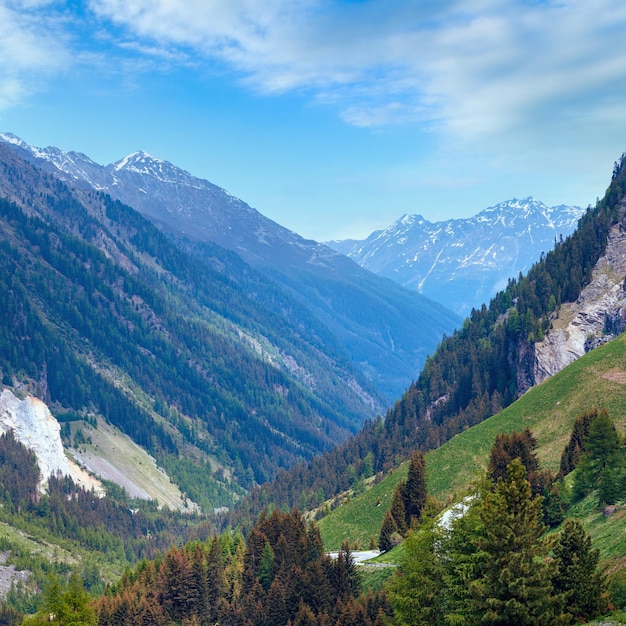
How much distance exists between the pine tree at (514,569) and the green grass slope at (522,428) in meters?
66.5

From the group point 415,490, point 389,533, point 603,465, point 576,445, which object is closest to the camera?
point 603,465

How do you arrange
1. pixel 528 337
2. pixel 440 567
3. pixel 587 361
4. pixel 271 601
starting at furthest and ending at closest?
pixel 528 337 → pixel 587 361 → pixel 271 601 → pixel 440 567

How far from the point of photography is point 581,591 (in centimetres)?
5688

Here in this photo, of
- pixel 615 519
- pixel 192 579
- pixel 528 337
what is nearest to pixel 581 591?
pixel 615 519

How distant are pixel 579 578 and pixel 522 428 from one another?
265ft

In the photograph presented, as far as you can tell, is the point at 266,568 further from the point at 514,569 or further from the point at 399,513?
the point at 514,569

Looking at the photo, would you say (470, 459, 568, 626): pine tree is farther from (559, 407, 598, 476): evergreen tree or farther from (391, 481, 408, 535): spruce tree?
(391, 481, 408, 535): spruce tree

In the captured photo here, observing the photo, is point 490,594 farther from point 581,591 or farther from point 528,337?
point 528,337

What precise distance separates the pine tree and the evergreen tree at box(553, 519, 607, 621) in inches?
46.0

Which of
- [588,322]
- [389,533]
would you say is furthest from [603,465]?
[588,322]

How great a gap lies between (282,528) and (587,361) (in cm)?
6282

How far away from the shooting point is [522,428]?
13600cm

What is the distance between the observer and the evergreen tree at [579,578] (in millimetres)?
56656

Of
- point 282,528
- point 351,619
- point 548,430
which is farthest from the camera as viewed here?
point 548,430
